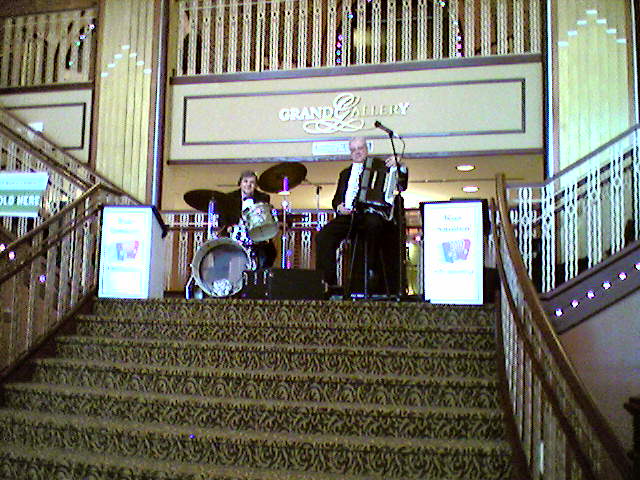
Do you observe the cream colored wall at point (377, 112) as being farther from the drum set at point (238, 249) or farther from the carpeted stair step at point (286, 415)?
the carpeted stair step at point (286, 415)

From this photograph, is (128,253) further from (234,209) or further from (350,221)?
(350,221)

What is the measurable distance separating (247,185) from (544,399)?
3.98 meters

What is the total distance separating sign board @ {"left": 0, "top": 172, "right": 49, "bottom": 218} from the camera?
23.7ft

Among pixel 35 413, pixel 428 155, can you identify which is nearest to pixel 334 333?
pixel 35 413

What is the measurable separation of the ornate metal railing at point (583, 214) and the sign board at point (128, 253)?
2.89 m

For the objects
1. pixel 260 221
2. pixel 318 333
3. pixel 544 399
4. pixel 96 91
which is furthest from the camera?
pixel 96 91

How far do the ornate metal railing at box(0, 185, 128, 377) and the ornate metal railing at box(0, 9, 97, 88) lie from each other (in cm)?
336

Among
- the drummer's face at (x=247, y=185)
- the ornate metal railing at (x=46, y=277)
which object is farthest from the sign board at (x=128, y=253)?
the drummer's face at (x=247, y=185)

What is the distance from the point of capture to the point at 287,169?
6.45 m

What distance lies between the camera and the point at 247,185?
6.69 m

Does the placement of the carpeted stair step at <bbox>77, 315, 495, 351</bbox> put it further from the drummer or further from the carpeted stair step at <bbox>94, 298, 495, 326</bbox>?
the drummer

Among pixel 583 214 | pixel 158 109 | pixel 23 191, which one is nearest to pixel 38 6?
pixel 158 109

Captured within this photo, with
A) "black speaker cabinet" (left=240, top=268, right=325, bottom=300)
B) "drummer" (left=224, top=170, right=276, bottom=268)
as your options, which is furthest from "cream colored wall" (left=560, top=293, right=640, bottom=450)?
"drummer" (left=224, top=170, right=276, bottom=268)

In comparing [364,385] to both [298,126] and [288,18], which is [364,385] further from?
[288,18]
